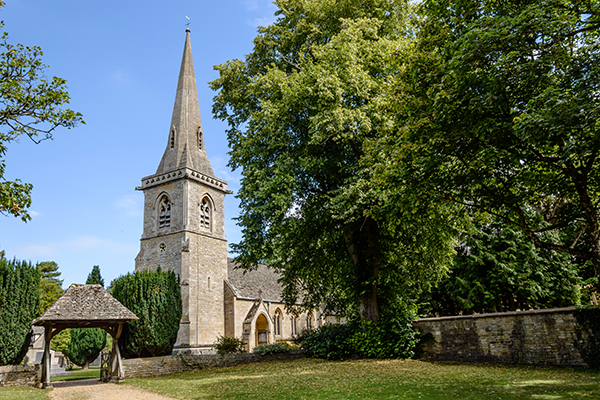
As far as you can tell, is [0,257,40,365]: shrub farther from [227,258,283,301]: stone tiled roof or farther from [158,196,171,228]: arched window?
[227,258,283,301]: stone tiled roof

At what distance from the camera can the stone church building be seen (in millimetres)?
28984

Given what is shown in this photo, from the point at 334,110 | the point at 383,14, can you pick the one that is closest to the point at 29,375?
the point at 334,110

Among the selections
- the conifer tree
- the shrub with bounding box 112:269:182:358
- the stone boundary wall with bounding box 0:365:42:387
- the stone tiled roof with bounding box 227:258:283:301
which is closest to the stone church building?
the stone tiled roof with bounding box 227:258:283:301

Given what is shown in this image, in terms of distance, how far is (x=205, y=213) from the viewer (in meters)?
32.8

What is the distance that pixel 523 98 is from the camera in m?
8.99

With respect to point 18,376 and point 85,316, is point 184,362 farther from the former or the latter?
point 18,376

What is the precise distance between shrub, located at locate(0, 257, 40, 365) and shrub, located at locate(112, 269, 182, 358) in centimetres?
730

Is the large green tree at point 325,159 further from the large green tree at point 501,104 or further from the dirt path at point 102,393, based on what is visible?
the dirt path at point 102,393

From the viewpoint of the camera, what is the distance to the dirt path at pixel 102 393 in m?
10.7

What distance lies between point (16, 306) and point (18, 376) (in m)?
2.86

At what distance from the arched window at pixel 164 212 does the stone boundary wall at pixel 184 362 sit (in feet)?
50.2

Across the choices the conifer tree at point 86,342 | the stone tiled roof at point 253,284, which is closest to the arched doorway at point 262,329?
the stone tiled roof at point 253,284

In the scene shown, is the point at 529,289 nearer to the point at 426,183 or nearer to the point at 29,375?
the point at 426,183

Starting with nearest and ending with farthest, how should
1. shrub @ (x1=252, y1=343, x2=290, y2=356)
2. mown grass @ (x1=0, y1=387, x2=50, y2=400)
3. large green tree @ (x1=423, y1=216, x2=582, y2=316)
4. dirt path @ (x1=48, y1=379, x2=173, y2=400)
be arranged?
dirt path @ (x1=48, y1=379, x2=173, y2=400) → mown grass @ (x1=0, y1=387, x2=50, y2=400) → shrub @ (x1=252, y1=343, x2=290, y2=356) → large green tree @ (x1=423, y1=216, x2=582, y2=316)
